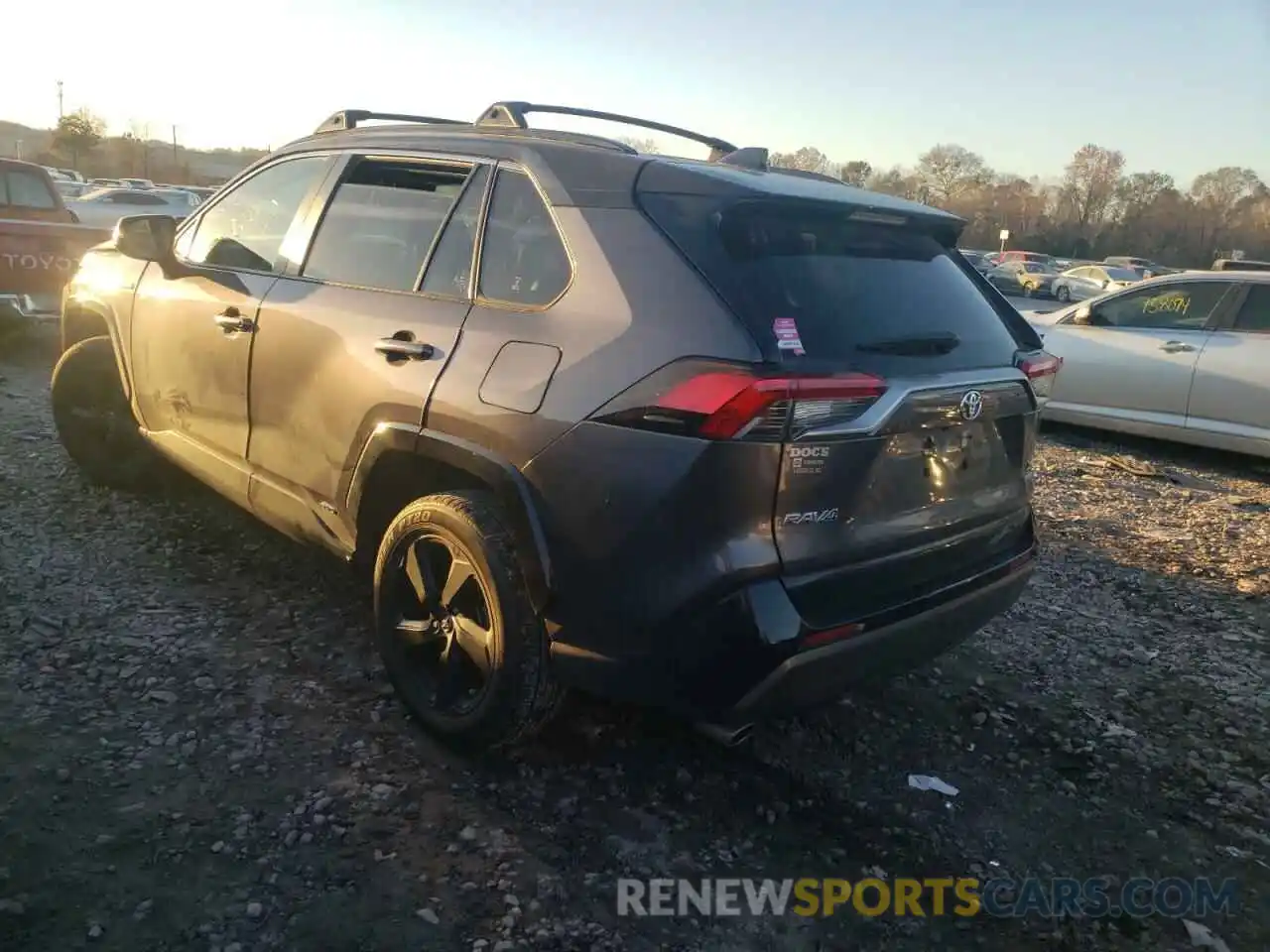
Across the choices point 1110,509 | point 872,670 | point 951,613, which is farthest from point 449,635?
point 1110,509

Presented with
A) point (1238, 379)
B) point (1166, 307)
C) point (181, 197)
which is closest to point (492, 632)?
point (1238, 379)

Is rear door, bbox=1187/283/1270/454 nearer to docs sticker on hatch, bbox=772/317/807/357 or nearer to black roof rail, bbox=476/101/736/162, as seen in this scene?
black roof rail, bbox=476/101/736/162

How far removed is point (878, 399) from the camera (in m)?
2.43

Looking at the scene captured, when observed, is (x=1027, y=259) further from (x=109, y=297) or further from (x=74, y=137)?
(x=74, y=137)

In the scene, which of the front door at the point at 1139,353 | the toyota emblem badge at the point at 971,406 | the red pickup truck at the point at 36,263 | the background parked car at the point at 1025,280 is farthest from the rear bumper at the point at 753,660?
the background parked car at the point at 1025,280

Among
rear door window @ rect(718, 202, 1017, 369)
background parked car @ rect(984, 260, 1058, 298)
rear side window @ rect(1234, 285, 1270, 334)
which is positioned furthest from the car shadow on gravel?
background parked car @ rect(984, 260, 1058, 298)

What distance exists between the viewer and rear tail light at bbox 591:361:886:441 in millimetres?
2295

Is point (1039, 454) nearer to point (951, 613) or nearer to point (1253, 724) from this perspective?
point (1253, 724)

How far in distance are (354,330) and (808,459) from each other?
5.29ft

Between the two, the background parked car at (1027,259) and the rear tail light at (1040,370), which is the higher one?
the background parked car at (1027,259)

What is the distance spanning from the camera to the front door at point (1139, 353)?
7.46 meters

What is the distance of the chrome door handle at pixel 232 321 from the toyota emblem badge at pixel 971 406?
250 centimetres

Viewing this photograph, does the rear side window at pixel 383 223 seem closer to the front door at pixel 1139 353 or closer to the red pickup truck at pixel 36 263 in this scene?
the red pickup truck at pixel 36 263

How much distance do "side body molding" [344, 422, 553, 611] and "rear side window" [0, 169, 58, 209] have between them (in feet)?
30.6
